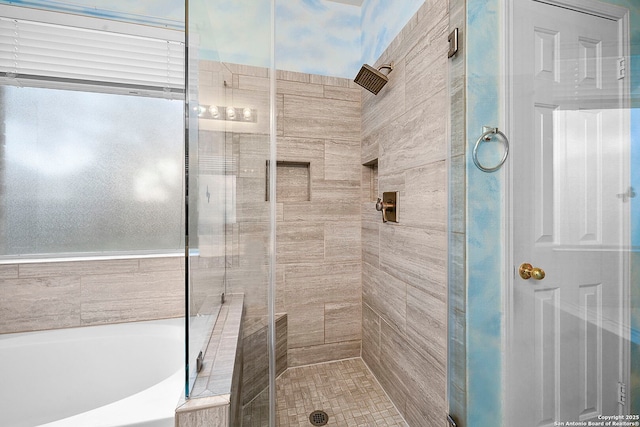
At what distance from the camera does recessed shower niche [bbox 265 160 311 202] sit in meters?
1.91

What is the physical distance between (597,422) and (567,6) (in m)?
1.19

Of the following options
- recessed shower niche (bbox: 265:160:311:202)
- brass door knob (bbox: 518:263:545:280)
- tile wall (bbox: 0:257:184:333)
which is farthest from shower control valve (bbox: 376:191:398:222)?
tile wall (bbox: 0:257:184:333)

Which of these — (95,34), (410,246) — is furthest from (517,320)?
(95,34)

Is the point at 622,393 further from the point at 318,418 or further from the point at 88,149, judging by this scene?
the point at 88,149

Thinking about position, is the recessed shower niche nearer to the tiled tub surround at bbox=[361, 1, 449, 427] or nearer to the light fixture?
the tiled tub surround at bbox=[361, 1, 449, 427]

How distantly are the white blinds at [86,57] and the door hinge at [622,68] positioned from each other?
199 cm

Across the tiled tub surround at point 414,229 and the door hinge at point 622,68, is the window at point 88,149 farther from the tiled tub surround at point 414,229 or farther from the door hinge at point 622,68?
the door hinge at point 622,68

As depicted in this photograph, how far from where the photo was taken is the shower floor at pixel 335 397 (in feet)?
4.67

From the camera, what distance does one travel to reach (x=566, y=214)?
0.78m

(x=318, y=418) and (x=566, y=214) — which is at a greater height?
(x=566, y=214)

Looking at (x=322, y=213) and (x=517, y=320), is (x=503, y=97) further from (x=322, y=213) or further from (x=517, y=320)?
(x=322, y=213)

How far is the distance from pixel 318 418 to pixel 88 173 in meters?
1.93

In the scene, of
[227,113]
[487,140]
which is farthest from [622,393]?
[227,113]

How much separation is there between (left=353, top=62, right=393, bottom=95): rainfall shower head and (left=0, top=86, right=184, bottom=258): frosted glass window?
3.92 feet
